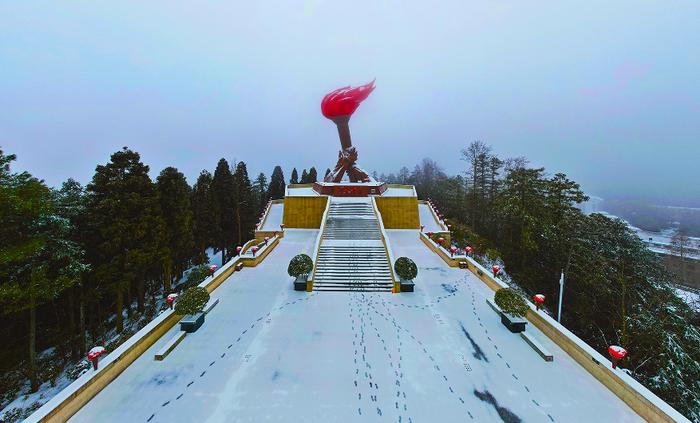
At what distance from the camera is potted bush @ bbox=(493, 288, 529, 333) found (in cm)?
733

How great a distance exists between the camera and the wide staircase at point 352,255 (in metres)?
10.6

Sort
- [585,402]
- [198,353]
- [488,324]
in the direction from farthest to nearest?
[488,324] < [198,353] < [585,402]

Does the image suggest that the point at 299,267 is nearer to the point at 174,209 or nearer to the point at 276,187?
the point at 174,209

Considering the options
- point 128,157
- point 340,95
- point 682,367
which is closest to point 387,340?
point 682,367

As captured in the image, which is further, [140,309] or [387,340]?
[140,309]

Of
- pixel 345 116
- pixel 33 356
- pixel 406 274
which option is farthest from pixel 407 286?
pixel 345 116

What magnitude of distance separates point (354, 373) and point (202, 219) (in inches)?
751

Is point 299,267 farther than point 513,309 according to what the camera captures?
Yes

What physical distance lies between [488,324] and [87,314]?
17.0 meters

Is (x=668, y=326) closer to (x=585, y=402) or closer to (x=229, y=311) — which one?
(x=585, y=402)

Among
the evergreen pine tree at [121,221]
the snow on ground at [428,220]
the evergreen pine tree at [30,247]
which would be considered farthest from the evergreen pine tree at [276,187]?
the evergreen pine tree at [30,247]

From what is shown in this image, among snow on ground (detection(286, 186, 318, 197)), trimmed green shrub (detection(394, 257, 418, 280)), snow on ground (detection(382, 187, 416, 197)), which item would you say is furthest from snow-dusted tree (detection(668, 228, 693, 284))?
snow on ground (detection(286, 186, 318, 197))

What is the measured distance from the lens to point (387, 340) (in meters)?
7.01

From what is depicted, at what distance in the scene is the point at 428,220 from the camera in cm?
2123
